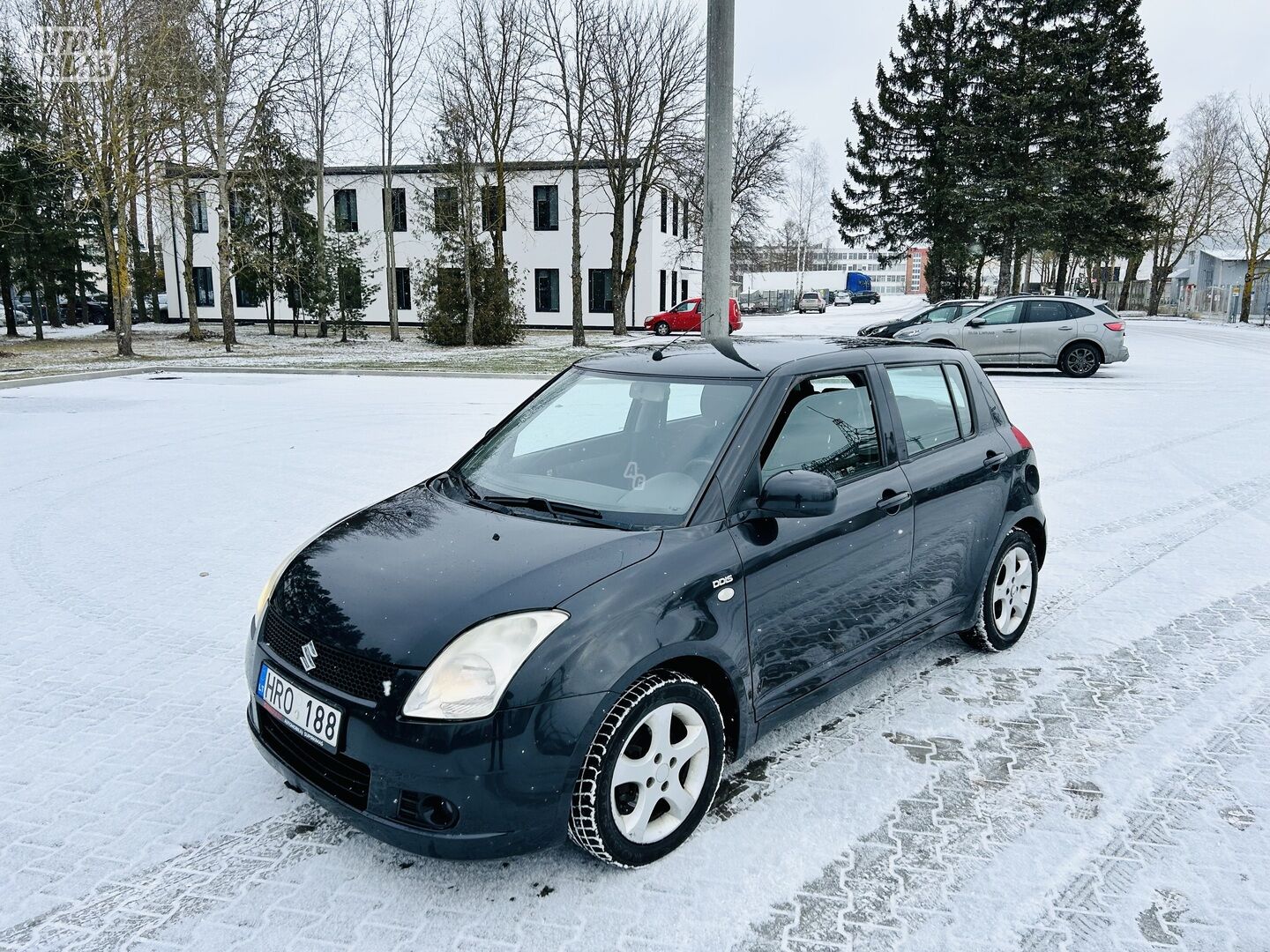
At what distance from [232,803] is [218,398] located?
13.9m

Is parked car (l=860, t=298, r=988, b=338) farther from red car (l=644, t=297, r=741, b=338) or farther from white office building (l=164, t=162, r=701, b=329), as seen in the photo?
white office building (l=164, t=162, r=701, b=329)

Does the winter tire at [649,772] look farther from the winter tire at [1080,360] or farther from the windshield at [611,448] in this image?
the winter tire at [1080,360]

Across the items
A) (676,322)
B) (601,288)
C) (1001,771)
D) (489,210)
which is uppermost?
(489,210)

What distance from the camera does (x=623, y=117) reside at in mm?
31703

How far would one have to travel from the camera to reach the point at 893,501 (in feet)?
12.9

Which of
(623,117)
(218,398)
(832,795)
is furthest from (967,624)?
(623,117)

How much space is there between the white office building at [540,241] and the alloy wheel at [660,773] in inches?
1525

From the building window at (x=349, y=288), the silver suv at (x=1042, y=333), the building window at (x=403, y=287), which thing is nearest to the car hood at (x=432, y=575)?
the silver suv at (x=1042, y=333)

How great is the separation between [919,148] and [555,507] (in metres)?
47.3

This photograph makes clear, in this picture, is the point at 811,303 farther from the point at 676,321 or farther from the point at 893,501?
the point at 893,501

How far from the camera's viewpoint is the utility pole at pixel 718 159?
8625 millimetres

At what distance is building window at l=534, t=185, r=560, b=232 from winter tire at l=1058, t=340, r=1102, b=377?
27.6 meters

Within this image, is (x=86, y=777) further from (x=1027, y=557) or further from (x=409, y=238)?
(x=409, y=238)

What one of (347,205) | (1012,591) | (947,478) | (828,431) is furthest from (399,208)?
(828,431)
